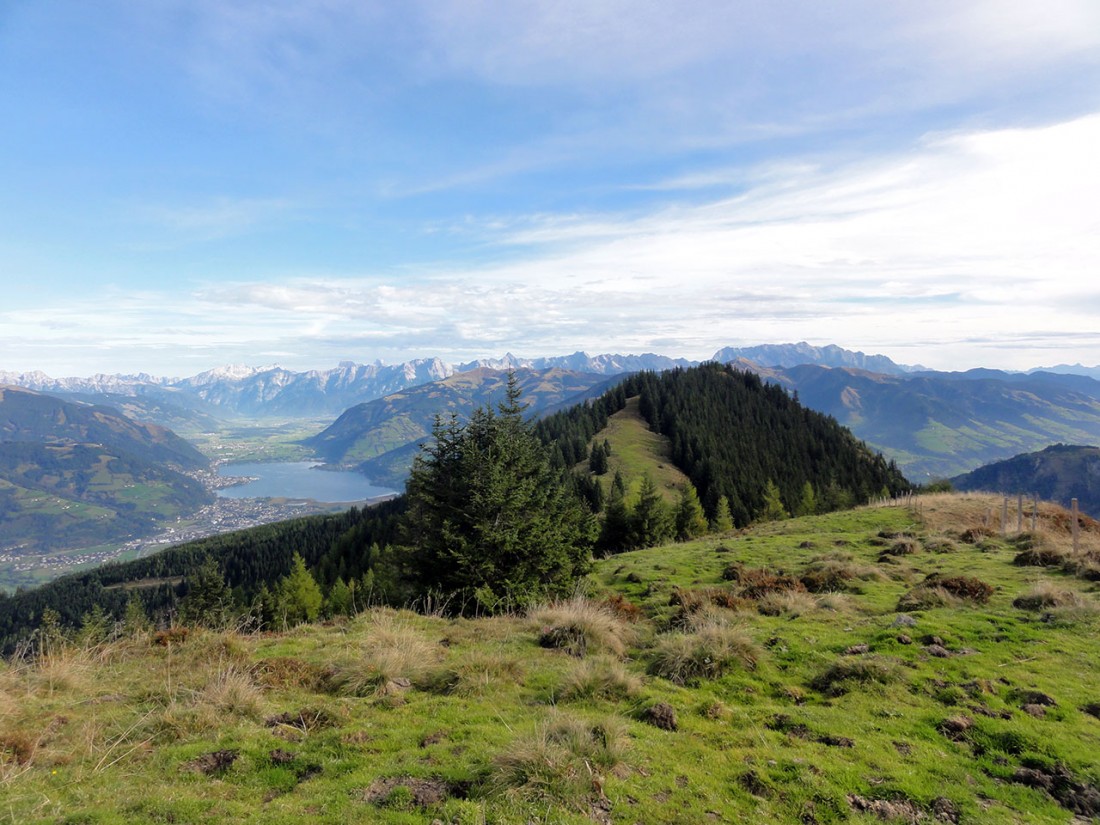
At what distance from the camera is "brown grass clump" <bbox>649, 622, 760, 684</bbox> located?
1091 cm

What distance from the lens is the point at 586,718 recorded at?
830cm

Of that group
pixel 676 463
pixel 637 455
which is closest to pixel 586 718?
pixel 637 455

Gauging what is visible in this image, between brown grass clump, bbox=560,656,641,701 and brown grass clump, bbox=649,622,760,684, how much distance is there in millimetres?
1271

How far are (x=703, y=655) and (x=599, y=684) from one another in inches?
111

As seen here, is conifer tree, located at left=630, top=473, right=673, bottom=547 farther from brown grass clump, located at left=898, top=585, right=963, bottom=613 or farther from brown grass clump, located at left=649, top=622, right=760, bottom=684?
brown grass clump, located at left=649, top=622, right=760, bottom=684

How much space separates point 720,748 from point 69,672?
42.5 ft

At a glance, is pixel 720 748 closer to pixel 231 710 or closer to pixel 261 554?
pixel 231 710

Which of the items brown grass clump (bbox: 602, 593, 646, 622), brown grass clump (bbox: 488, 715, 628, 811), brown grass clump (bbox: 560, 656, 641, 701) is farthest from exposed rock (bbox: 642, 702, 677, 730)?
brown grass clump (bbox: 602, 593, 646, 622)

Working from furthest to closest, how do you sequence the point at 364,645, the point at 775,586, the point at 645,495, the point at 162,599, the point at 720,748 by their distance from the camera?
1. the point at 162,599
2. the point at 645,495
3. the point at 775,586
4. the point at 364,645
5. the point at 720,748

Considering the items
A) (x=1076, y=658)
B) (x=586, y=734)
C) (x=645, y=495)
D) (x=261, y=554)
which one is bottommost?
(x=261, y=554)

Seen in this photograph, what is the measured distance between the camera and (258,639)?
46.0 feet

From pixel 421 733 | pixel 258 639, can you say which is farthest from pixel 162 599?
pixel 421 733

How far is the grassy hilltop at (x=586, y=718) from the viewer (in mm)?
6387

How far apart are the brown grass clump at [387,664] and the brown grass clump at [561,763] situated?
161 inches
